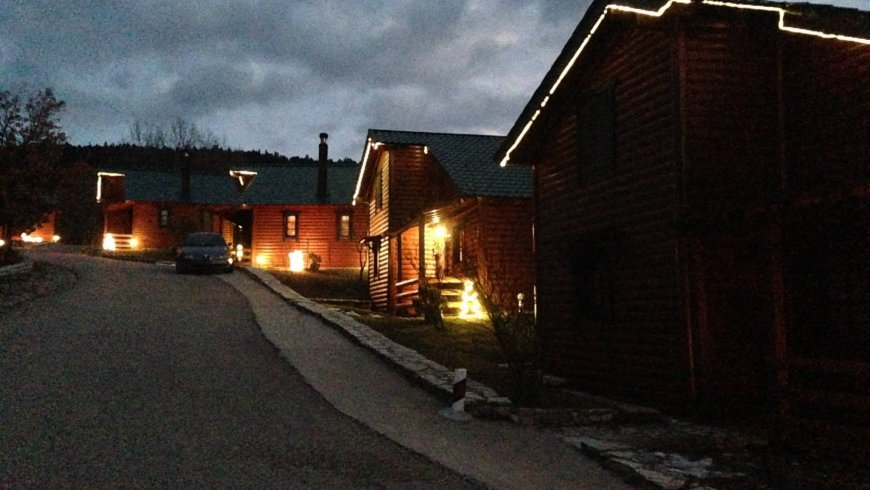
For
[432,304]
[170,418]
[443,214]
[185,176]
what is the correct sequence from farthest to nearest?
[185,176] < [443,214] < [432,304] < [170,418]

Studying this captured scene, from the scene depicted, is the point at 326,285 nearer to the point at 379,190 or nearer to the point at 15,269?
the point at 379,190

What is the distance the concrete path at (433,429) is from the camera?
749 cm

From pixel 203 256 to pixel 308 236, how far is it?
1302 centimetres

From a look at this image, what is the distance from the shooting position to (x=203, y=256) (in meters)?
32.1

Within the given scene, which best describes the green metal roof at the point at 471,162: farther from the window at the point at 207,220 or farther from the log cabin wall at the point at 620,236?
the window at the point at 207,220

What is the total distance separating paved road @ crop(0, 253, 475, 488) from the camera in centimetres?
677

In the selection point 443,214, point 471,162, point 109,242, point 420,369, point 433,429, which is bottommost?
point 433,429

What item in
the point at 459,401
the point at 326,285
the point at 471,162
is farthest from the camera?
the point at 326,285

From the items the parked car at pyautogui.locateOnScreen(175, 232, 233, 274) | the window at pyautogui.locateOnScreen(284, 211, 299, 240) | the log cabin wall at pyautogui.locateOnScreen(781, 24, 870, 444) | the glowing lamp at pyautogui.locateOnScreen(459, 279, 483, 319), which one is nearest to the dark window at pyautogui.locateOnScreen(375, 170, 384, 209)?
the parked car at pyautogui.locateOnScreen(175, 232, 233, 274)

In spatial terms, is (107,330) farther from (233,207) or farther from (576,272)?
(233,207)

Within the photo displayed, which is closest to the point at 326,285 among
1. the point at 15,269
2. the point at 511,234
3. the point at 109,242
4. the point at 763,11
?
the point at 15,269

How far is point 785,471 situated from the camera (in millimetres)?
7789

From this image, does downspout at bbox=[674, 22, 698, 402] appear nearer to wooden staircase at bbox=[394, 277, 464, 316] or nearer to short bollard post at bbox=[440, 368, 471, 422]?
short bollard post at bbox=[440, 368, 471, 422]

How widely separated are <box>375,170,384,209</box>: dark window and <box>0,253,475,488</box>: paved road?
13421 millimetres
